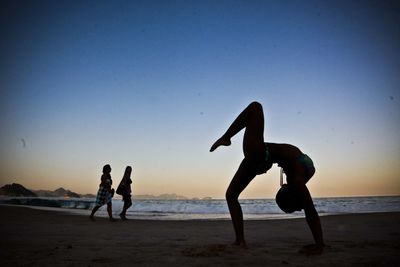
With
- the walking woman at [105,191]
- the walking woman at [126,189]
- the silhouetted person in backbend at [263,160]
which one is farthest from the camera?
the walking woman at [126,189]

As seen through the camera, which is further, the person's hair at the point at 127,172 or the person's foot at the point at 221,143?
the person's hair at the point at 127,172

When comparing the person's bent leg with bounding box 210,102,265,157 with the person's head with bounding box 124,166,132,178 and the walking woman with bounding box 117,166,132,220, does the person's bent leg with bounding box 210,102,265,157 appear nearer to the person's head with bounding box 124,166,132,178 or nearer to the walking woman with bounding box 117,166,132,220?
the walking woman with bounding box 117,166,132,220

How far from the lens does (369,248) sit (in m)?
4.23

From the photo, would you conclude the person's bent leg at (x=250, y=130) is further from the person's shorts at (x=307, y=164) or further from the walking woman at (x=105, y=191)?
the walking woman at (x=105, y=191)

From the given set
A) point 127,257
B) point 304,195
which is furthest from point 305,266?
point 127,257

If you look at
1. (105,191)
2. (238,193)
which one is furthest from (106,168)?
(238,193)

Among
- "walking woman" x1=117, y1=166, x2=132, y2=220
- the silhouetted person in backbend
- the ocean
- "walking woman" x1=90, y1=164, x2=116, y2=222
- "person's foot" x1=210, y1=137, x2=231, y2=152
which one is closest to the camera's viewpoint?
the silhouetted person in backbend

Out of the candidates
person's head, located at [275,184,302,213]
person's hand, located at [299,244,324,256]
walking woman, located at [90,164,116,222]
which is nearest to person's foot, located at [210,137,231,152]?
person's head, located at [275,184,302,213]

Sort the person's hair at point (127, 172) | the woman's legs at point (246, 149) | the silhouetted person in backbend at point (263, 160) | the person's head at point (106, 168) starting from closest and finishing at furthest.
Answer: the silhouetted person in backbend at point (263, 160)
the woman's legs at point (246, 149)
the person's head at point (106, 168)
the person's hair at point (127, 172)

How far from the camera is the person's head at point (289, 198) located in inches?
163

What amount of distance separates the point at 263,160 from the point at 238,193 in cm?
67

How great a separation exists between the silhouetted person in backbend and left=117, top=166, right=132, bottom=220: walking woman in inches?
328

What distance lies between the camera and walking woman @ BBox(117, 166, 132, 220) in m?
11.9

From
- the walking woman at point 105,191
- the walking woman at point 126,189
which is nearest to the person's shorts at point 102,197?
the walking woman at point 105,191
